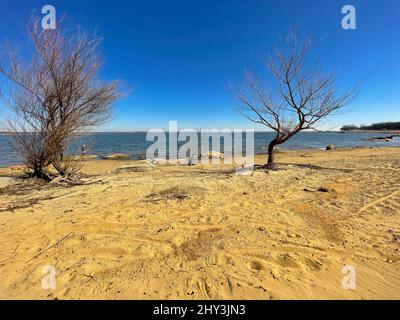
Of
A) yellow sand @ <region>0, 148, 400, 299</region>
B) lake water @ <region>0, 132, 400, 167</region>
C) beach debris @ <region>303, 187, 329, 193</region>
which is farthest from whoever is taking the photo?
lake water @ <region>0, 132, 400, 167</region>

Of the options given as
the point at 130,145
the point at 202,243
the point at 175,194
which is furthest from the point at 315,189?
the point at 130,145

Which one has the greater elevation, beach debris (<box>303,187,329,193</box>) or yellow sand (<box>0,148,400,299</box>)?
beach debris (<box>303,187,329,193</box>)

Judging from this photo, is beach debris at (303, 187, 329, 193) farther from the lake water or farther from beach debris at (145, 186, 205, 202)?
the lake water

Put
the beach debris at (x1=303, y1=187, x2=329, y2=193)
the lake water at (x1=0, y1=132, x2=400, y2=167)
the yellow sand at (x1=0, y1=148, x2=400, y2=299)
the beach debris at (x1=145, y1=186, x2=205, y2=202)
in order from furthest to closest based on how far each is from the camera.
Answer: the lake water at (x1=0, y1=132, x2=400, y2=167), the beach debris at (x1=303, y1=187, x2=329, y2=193), the beach debris at (x1=145, y1=186, x2=205, y2=202), the yellow sand at (x1=0, y1=148, x2=400, y2=299)

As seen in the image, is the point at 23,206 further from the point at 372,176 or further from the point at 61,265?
the point at 372,176

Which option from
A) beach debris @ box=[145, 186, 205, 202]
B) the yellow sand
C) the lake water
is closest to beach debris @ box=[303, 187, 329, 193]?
the yellow sand

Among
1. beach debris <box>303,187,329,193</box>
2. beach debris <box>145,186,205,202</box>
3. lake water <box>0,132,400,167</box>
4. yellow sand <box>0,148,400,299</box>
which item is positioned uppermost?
lake water <box>0,132,400,167</box>

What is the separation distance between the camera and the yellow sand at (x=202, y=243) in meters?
2.88

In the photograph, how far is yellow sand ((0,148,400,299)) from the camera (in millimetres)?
2885

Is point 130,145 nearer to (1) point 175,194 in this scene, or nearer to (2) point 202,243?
(1) point 175,194

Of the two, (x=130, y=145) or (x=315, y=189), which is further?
(x=130, y=145)

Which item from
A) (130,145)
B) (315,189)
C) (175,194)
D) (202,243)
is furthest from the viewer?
(130,145)

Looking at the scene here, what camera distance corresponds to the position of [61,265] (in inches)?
132

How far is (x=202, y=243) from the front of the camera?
3939 mm
